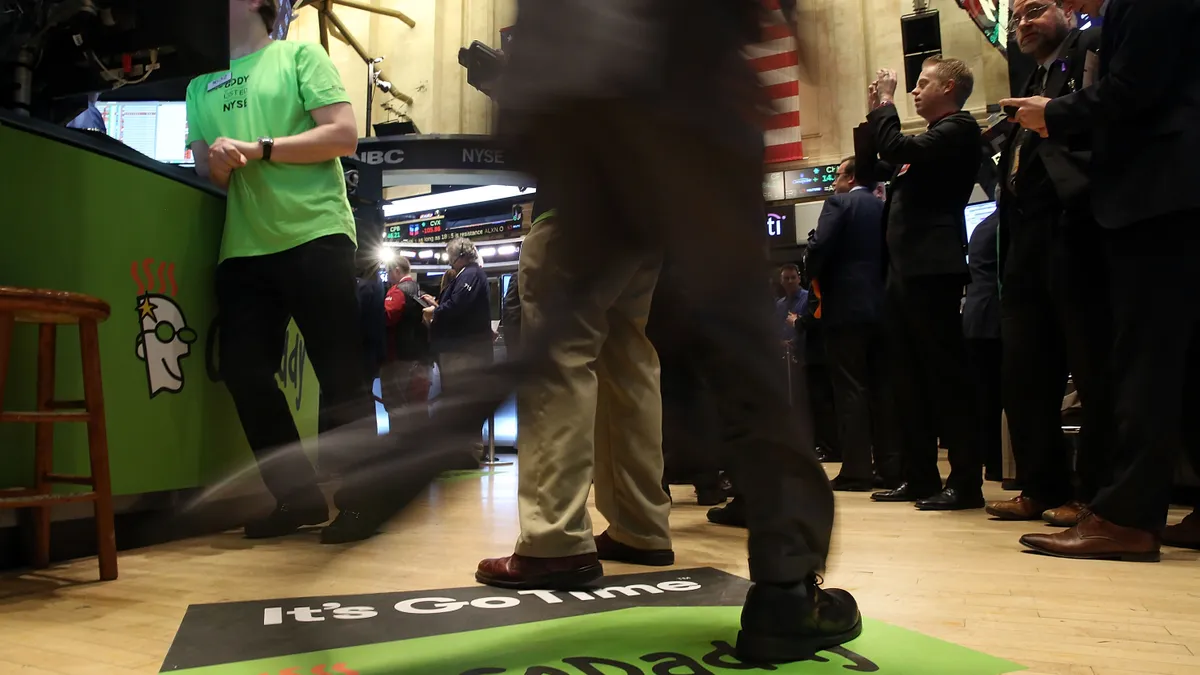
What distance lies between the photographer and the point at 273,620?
1.26 m

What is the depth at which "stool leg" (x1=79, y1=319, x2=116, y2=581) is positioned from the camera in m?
1.64

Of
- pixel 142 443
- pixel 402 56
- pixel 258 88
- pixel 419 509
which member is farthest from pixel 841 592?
pixel 402 56

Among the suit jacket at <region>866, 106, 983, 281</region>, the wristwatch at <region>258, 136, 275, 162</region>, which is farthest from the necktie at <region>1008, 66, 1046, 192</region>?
the wristwatch at <region>258, 136, 275, 162</region>

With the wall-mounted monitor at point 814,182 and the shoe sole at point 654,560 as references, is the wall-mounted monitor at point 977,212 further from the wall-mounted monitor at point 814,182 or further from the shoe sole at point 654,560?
the shoe sole at point 654,560

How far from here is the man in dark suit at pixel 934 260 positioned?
2.65 m

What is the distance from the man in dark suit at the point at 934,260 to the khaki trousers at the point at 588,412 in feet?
4.49

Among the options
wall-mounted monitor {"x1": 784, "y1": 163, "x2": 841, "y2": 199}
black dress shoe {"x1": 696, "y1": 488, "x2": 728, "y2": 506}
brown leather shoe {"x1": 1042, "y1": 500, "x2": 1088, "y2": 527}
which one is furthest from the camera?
wall-mounted monitor {"x1": 784, "y1": 163, "x2": 841, "y2": 199}

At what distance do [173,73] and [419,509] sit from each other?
68.7 inches

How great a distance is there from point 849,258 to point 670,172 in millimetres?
2853

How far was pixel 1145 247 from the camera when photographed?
5.83ft

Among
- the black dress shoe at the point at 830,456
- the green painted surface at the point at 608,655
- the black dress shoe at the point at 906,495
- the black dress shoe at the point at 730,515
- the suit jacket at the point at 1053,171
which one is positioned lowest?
the black dress shoe at the point at 830,456

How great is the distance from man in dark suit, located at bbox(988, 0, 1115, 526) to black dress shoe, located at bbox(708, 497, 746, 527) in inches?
31.9

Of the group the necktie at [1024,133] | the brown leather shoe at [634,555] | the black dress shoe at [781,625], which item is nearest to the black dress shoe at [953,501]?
the necktie at [1024,133]

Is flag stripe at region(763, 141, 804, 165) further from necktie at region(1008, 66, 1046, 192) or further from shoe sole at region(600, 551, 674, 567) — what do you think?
necktie at region(1008, 66, 1046, 192)
